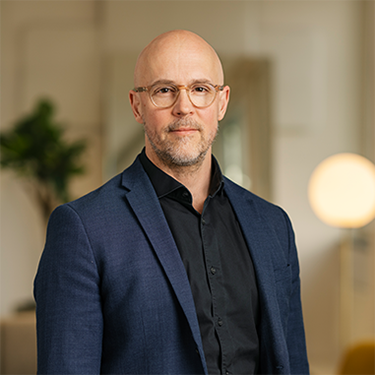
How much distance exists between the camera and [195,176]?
137cm

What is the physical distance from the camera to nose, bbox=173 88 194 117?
1256mm

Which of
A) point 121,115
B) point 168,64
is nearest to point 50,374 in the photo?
point 168,64

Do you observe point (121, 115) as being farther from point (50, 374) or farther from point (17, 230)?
point (50, 374)

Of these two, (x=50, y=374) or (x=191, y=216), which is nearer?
(x=50, y=374)

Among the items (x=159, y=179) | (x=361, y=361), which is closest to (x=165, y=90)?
(x=159, y=179)

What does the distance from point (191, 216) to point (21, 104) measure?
3455 millimetres

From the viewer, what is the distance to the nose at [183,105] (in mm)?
1256

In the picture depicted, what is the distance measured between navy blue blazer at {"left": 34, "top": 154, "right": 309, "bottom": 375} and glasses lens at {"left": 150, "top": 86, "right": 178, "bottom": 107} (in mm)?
270

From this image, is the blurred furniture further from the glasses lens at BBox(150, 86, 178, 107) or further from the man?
the glasses lens at BBox(150, 86, 178, 107)

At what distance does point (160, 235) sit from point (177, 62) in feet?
1.45

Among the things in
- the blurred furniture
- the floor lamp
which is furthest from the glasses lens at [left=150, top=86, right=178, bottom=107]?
the blurred furniture

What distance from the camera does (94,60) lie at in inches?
176

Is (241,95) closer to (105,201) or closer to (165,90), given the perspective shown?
(165,90)

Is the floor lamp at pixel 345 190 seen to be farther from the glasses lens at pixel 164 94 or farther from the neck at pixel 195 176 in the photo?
the glasses lens at pixel 164 94
